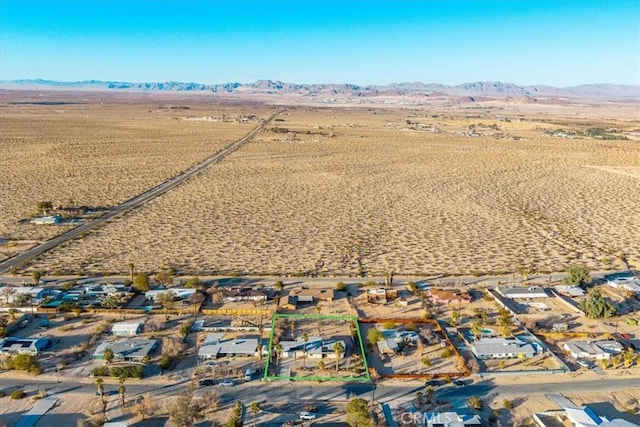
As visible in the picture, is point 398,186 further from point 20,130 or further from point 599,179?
point 20,130

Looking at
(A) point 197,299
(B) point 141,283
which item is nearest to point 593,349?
(A) point 197,299

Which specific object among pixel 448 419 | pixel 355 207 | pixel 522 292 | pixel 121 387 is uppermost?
pixel 121 387

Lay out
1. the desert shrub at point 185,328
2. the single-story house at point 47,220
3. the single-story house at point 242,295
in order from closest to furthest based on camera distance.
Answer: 1. the desert shrub at point 185,328
2. the single-story house at point 242,295
3. the single-story house at point 47,220

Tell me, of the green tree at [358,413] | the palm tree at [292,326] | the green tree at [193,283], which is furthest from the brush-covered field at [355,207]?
the green tree at [358,413]

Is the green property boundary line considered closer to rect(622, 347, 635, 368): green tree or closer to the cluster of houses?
the cluster of houses

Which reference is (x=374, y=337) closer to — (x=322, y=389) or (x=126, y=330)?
(x=322, y=389)

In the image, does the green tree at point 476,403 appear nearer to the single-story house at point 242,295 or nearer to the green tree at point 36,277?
the single-story house at point 242,295

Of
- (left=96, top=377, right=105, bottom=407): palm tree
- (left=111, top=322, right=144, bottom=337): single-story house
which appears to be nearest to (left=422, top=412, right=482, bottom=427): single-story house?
(left=96, top=377, right=105, bottom=407): palm tree
